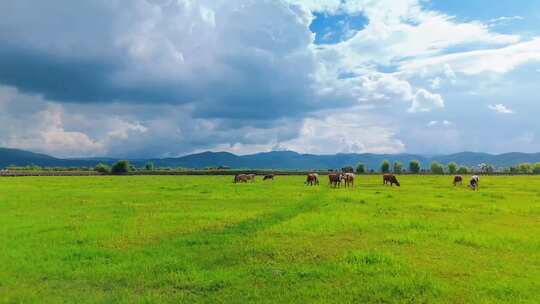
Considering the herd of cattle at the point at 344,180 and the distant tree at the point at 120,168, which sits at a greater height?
the distant tree at the point at 120,168

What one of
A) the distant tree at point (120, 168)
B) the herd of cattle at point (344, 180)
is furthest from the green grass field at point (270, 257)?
the distant tree at point (120, 168)

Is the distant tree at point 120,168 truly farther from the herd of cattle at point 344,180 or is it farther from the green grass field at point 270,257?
the green grass field at point 270,257

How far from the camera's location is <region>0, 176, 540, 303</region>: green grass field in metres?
10.0

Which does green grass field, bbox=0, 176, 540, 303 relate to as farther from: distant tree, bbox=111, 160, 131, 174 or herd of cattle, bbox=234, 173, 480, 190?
distant tree, bbox=111, 160, 131, 174

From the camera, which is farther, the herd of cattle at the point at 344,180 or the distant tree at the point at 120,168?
the distant tree at the point at 120,168

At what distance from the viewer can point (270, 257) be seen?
518 inches

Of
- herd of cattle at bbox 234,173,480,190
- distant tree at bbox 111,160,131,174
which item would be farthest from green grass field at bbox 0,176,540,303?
distant tree at bbox 111,160,131,174

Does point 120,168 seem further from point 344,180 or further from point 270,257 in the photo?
point 270,257

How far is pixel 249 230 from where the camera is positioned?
17.4 m

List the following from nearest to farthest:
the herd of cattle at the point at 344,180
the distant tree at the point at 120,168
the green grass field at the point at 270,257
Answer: the green grass field at the point at 270,257, the herd of cattle at the point at 344,180, the distant tree at the point at 120,168

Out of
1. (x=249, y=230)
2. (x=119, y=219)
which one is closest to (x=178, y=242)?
(x=249, y=230)

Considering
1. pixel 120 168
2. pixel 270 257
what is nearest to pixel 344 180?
pixel 270 257

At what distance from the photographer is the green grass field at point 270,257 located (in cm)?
1004

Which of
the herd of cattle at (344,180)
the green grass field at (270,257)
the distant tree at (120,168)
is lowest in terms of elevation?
the green grass field at (270,257)
